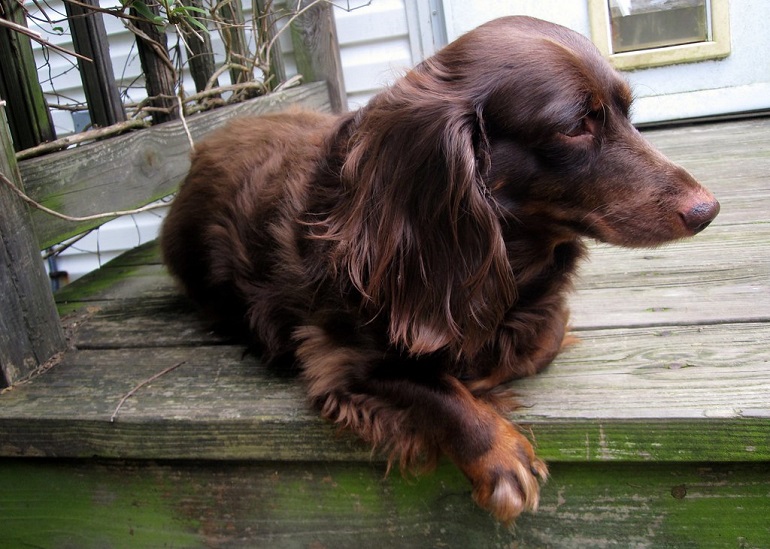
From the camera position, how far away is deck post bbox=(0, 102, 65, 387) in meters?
1.79

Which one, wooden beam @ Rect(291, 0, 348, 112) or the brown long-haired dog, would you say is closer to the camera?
the brown long-haired dog

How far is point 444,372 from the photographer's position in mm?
1569

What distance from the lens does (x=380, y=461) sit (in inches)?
60.3

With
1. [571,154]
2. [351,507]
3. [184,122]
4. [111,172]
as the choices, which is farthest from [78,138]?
[571,154]

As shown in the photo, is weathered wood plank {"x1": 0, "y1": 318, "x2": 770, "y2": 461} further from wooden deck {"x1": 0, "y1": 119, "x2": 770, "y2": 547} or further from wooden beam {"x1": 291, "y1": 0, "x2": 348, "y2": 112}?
wooden beam {"x1": 291, "y1": 0, "x2": 348, "y2": 112}

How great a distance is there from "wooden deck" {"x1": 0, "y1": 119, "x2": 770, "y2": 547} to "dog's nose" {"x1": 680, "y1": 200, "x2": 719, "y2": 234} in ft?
1.06

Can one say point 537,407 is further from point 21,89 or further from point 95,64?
point 95,64

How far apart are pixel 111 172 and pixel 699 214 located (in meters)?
1.75

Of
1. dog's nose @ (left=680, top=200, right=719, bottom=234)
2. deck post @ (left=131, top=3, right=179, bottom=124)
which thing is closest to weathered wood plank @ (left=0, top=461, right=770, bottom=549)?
dog's nose @ (left=680, top=200, right=719, bottom=234)

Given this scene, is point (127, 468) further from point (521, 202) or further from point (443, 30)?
point (443, 30)

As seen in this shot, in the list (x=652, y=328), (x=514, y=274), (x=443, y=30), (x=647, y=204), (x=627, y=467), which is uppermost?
(x=443, y=30)

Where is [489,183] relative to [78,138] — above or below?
below

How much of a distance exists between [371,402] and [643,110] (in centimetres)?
343

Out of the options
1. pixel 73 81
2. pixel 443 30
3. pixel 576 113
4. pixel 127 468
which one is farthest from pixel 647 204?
pixel 73 81
